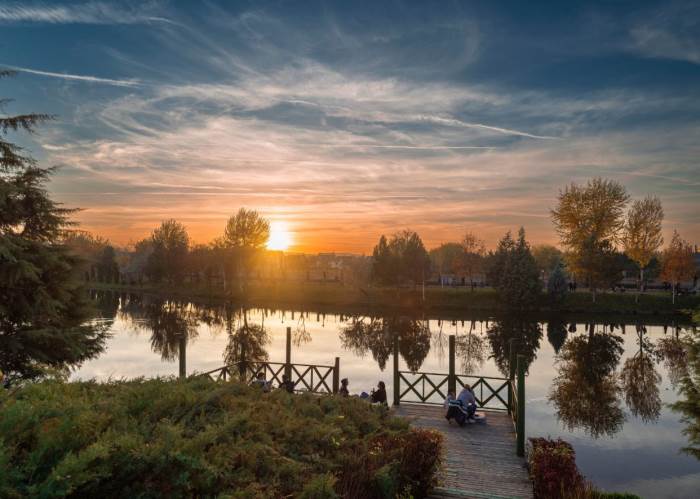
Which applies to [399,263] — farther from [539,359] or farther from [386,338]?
[539,359]

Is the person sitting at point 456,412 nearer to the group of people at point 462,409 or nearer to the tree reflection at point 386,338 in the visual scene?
the group of people at point 462,409

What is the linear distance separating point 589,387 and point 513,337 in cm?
1504

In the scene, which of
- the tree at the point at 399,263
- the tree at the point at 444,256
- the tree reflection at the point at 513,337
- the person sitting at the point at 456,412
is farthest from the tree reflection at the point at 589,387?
the tree at the point at 444,256

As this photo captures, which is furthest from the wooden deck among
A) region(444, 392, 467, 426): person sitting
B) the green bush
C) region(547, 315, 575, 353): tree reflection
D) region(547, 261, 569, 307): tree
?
region(547, 261, 569, 307): tree

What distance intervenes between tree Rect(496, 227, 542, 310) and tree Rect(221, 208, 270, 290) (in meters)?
39.8

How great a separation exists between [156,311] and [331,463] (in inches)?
2443

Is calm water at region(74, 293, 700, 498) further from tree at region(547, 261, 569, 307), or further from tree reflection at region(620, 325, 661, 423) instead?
tree at region(547, 261, 569, 307)

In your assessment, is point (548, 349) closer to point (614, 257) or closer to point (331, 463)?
point (614, 257)

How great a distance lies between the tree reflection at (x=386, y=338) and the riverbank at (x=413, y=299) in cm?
1026

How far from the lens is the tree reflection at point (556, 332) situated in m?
42.9

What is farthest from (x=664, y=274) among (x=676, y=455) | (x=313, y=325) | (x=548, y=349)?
(x=676, y=455)

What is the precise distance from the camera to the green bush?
4.74 metres

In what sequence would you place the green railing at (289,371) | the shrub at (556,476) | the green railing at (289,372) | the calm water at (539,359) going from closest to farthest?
the shrub at (556,476) → the calm water at (539,359) → the green railing at (289,372) → the green railing at (289,371)

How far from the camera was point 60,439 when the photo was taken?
190 inches
